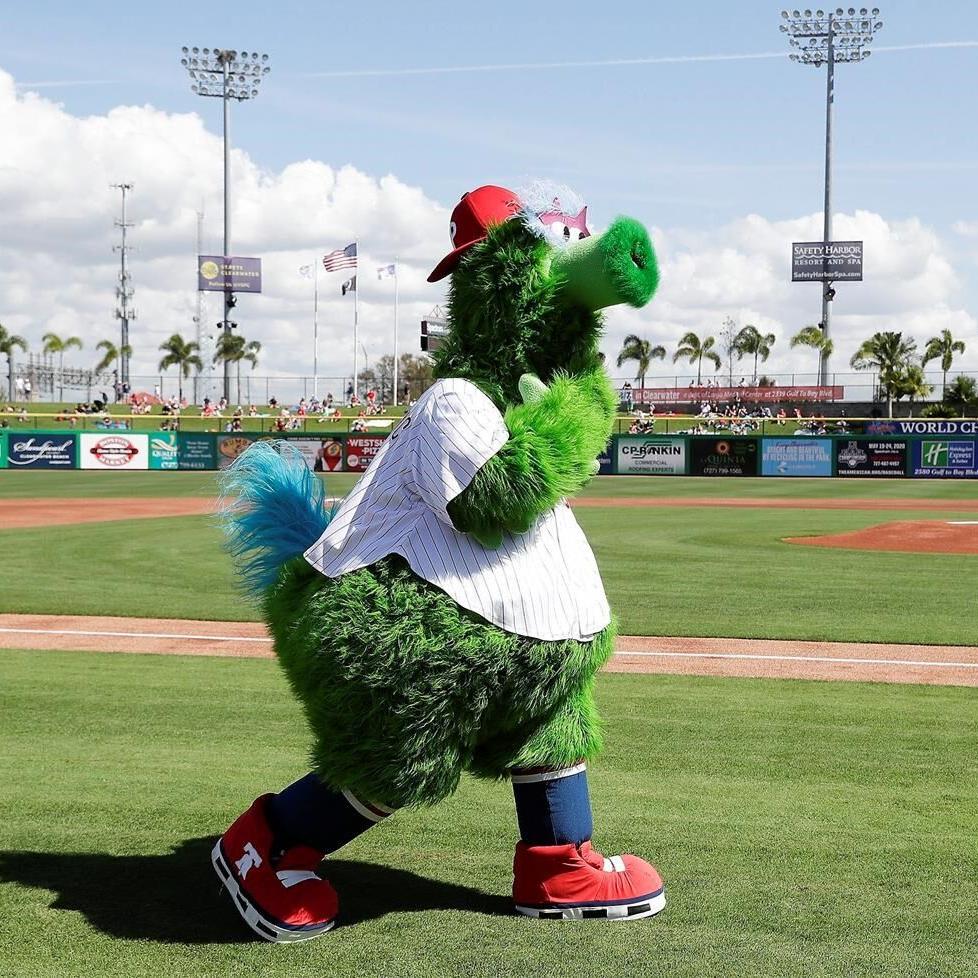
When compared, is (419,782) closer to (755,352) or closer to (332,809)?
(332,809)

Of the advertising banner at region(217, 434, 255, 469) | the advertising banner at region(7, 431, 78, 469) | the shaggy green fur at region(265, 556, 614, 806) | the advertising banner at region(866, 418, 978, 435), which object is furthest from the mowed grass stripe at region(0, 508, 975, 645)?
the advertising banner at region(866, 418, 978, 435)

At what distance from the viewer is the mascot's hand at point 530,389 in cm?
337

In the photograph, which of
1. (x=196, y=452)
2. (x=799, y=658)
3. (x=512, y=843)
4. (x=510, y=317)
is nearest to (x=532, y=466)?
(x=510, y=317)

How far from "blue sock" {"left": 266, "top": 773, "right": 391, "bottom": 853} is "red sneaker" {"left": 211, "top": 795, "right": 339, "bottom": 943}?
0.04 m

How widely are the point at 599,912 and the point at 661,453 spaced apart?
3605 cm

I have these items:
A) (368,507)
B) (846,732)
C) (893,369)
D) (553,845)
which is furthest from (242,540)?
(893,369)

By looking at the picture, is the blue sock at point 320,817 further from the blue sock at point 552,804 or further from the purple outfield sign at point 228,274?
the purple outfield sign at point 228,274

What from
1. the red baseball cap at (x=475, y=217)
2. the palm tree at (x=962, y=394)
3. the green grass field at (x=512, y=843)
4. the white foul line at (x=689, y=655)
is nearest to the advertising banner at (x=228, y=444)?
the white foul line at (x=689, y=655)

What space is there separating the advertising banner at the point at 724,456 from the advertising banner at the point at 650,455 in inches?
16.6

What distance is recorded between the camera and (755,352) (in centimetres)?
8106

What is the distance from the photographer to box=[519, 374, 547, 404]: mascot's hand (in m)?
3.37

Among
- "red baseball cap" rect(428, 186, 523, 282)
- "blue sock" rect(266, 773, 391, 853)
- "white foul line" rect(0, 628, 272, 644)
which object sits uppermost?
"red baseball cap" rect(428, 186, 523, 282)

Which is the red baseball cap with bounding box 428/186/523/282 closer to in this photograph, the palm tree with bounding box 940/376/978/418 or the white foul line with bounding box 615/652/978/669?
the white foul line with bounding box 615/652/978/669

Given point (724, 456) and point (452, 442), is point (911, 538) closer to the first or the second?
point (452, 442)
